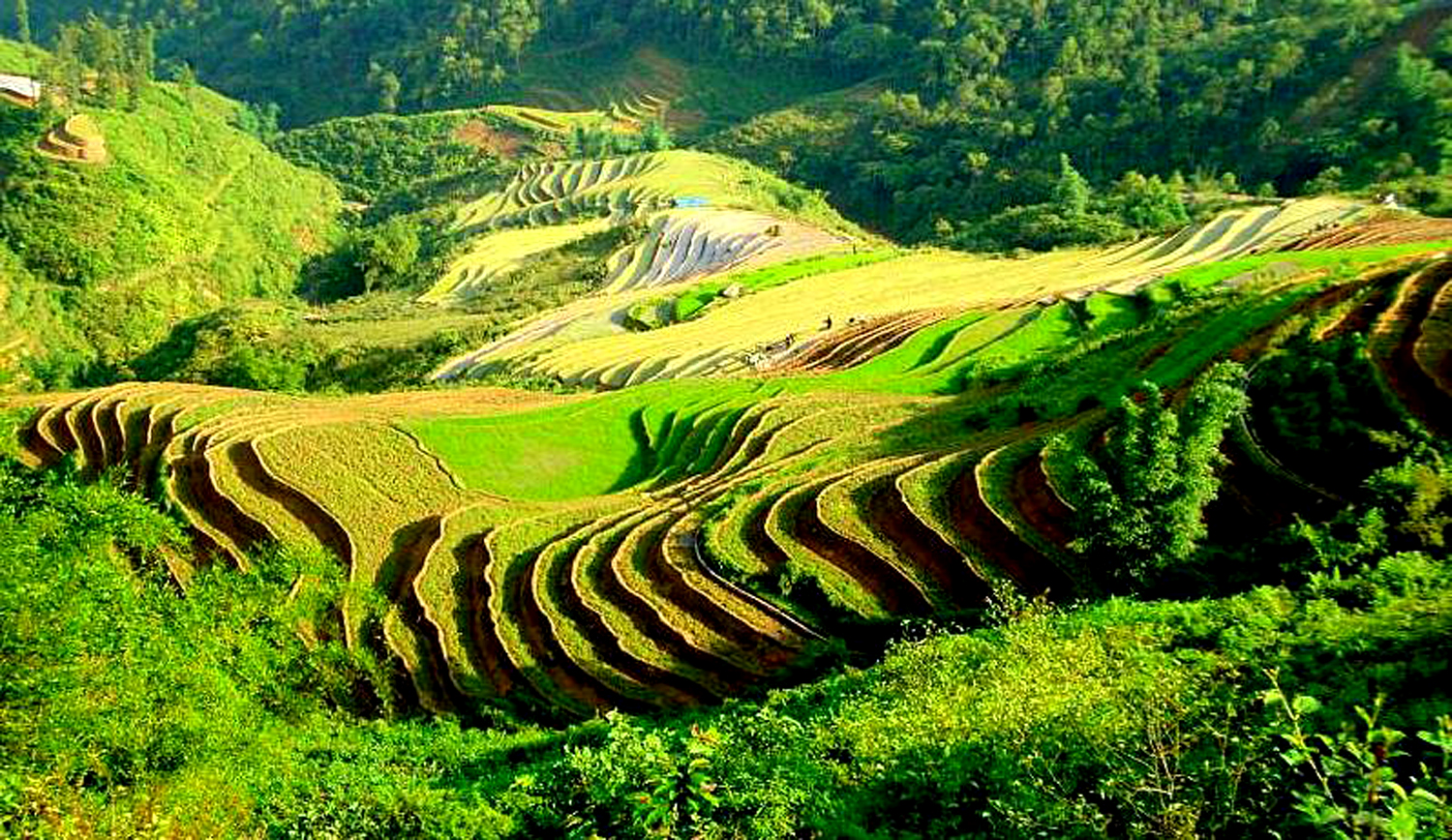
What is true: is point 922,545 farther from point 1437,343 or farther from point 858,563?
point 1437,343

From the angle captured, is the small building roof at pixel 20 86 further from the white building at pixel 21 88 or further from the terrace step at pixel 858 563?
the terrace step at pixel 858 563

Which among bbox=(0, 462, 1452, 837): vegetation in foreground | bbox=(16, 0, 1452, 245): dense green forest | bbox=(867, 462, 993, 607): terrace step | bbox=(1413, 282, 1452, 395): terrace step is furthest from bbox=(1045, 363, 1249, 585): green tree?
bbox=(16, 0, 1452, 245): dense green forest

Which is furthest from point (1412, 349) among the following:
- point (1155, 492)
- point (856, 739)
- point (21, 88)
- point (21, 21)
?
point (21, 21)

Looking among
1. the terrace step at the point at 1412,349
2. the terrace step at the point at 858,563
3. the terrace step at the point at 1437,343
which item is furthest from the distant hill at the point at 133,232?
the terrace step at the point at 1437,343

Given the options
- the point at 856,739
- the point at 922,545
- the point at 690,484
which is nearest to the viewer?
the point at 856,739

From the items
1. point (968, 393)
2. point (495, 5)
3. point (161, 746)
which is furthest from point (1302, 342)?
point (495, 5)

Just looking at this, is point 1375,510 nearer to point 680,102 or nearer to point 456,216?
point 456,216
